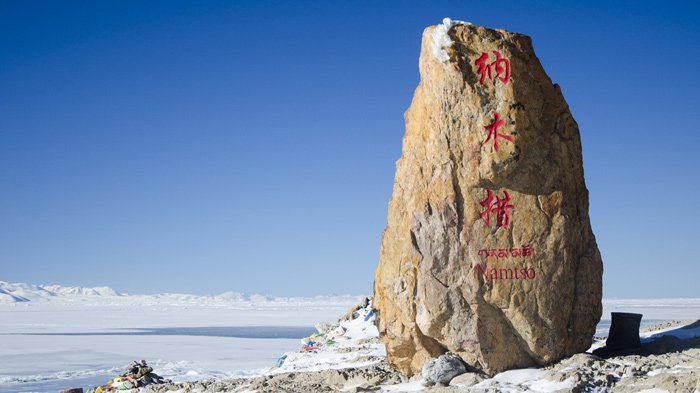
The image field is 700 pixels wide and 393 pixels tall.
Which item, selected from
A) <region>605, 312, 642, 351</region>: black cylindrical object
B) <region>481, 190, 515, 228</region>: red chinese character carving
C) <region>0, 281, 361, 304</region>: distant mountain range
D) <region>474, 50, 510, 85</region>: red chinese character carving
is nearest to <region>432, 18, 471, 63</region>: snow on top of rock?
<region>474, 50, 510, 85</region>: red chinese character carving

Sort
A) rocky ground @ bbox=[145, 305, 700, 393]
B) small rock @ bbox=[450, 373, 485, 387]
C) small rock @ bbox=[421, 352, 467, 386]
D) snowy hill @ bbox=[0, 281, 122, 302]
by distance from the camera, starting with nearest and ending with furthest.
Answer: rocky ground @ bbox=[145, 305, 700, 393]
small rock @ bbox=[450, 373, 485, 387]
small rock @ bbox=[421, 352, 467, 386]
snowy hill @ bbox=[0, 281, 122, 302]

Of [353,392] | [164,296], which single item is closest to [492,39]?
[353,392]

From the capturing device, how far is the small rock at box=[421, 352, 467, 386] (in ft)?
29.5

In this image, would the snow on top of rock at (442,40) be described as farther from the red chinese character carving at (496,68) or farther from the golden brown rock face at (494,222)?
the red chinese character carving at (496,68)

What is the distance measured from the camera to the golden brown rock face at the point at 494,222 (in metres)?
9.05

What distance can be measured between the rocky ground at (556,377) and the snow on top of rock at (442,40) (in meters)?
4.01

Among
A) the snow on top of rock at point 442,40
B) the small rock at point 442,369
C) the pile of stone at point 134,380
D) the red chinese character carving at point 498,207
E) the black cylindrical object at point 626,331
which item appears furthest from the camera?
the pile of stone at point 134,380

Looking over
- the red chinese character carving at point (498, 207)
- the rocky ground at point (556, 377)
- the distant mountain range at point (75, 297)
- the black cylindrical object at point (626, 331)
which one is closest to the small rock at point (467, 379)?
the rocky ground at point (556, 377)

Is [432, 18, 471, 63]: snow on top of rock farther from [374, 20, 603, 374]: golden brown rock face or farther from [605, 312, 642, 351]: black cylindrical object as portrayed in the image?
[605, 312, 642, 351]: black cylindrical object

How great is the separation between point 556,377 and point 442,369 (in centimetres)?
138

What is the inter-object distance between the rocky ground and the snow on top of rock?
401 centimetres

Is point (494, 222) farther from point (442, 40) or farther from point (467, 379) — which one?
point (442, 40)

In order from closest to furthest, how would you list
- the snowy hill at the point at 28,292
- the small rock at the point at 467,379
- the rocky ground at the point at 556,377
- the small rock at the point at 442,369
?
the rocky ground at the point at 556,377
the small rock at the point at 467,379
the small rock at the point at 442,369
the snowy hill at the point at 28,292

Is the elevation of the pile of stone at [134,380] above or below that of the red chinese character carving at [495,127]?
below
